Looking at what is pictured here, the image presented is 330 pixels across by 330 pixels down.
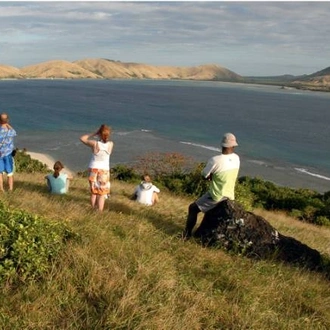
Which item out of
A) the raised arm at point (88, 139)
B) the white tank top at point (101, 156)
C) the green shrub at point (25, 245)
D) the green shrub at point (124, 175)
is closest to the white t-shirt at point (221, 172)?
the white tank top at point (101, 156)

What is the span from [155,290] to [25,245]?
1536 mm

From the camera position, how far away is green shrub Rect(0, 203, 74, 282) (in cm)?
432

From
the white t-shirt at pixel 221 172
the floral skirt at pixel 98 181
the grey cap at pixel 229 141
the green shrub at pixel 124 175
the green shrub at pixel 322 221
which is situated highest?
the grey cap at pixel 229 141

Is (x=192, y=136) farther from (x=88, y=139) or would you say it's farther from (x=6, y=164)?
(x=88, y=139)

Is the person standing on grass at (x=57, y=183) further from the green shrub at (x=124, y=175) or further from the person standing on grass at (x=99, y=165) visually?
the green shrub at (x=124, y=175)

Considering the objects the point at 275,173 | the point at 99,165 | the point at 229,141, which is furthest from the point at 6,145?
the point at 275,173

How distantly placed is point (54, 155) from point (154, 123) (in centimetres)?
3324

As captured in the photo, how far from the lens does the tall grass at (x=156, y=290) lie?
3.80 m

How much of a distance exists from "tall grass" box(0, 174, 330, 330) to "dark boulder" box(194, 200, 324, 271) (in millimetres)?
267

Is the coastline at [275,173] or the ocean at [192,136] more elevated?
the ocean at [192,136]

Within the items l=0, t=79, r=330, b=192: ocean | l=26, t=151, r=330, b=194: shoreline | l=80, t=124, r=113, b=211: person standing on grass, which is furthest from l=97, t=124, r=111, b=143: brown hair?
l=0, t=79, r=330, b=192: ocean

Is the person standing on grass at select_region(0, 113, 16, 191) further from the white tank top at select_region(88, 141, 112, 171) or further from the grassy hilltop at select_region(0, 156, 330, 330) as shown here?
the grassy hilltop at select_region(0, 156, 330, 330)

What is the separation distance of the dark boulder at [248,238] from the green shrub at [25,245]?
2.57m

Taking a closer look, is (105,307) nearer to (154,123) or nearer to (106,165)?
(106,165)
